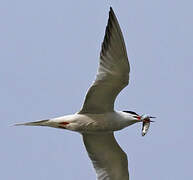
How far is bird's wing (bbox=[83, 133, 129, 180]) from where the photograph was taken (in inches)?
555

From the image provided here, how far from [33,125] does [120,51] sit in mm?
2141

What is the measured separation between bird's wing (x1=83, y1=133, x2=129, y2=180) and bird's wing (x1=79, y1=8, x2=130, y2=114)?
1.09 meters

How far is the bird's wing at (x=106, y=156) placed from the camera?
14086 millimetres

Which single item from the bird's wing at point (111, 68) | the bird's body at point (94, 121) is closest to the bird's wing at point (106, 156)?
the bird's body at point (94, 121)

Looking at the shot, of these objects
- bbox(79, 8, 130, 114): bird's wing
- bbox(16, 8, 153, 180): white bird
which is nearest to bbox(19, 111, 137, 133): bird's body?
bbox(16, 8, 153, 180): white bird

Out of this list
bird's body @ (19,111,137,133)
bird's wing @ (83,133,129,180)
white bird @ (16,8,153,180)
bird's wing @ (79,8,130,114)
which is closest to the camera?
bird's wing @ (79,8,130,114)

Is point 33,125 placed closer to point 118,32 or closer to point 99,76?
point 99,76

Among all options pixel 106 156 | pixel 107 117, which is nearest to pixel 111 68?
pixel 107 117

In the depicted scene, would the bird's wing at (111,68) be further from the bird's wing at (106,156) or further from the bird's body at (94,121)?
the bird's wing at (106,156)

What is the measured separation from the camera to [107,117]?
43.9 ft

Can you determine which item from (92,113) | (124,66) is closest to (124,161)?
(92,113)

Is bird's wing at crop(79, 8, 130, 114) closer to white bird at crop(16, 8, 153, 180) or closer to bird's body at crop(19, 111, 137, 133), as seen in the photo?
white bird at crop(16, 8, 153, 180)

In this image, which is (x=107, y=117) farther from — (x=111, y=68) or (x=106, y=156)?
(x=106, y=156)

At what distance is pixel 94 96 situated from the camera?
13.2 metres
